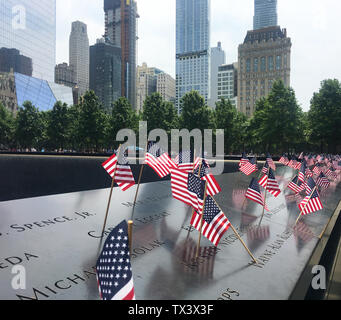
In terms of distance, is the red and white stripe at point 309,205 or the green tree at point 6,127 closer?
the red and white stripe at point 309,205

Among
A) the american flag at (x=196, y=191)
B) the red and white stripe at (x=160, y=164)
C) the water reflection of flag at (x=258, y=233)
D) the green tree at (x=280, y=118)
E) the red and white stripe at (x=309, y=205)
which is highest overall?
the green tree at (x=280, y=118)

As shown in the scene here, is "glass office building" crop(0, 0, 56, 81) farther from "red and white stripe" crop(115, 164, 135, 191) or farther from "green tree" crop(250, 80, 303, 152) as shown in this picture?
"red and white stripe" crop(115, 164, 135, 191)

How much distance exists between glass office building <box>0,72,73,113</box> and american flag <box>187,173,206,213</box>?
103979 mm

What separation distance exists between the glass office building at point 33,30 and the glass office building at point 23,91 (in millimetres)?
9221

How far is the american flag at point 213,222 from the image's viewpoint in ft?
16.7

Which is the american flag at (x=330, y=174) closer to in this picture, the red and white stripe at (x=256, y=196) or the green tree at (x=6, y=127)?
the red and white stripe at (x=256, y=196)

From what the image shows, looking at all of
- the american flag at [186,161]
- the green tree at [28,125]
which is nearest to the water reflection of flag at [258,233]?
the american flag at [186,161]

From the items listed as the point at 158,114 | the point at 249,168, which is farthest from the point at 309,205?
the point at 158,114

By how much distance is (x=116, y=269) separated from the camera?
271 cm

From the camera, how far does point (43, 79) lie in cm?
10956

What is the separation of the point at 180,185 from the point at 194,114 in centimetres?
3852

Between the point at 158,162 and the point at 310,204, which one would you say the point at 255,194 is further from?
the point at 158,162

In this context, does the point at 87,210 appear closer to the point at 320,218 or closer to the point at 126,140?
the point at 320,218

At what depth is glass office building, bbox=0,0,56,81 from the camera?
88062mm
